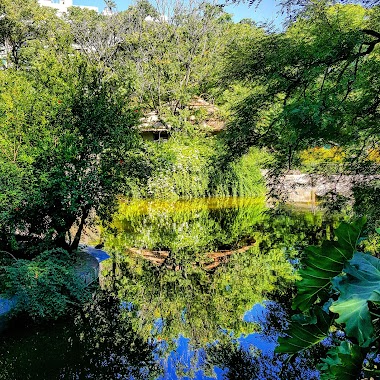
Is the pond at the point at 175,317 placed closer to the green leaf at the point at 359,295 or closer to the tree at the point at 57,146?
the tree at the point at 57,146

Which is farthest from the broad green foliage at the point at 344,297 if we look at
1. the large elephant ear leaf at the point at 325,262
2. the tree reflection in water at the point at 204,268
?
the tree reflection in water at the point at 204,268

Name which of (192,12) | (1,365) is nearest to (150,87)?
(192,12)

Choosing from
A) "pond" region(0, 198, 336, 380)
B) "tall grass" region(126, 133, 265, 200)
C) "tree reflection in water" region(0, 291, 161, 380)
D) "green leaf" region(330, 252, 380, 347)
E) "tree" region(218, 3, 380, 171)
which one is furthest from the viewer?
"tall grass" region(126, 133, 265, 200)

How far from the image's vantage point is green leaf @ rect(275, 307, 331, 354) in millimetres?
975

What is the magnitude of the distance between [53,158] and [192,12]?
1385cm

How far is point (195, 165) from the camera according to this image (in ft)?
43.5

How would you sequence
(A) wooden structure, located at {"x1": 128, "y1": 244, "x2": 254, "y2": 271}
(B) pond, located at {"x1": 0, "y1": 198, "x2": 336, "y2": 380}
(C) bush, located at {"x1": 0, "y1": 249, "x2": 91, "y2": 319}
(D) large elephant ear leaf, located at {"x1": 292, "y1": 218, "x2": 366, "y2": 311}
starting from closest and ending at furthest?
A: (D) large elephant ear leaf, located at {"x1": 292, "y1": 218, "x2": 366, "y2": 311}
(B) pond, located at {"x1": 0, "y1": 198, "x2": 336, "y2": 380}
(C) bush, located at {"x1": 0, "y1": 249, "x2": 91, "y2": 319}
(A) wooden structure, located at {"x1": 128, "y1": 244, "x2": 254, "y2": 271}

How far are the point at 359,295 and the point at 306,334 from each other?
22cm

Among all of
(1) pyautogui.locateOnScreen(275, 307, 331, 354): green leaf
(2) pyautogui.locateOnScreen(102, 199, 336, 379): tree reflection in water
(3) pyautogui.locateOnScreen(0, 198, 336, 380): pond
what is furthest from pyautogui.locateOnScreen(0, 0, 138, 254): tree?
(1) pyautogui.locateOnScreen(275, 307, 331, 354): green leaf

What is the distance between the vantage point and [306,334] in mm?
997

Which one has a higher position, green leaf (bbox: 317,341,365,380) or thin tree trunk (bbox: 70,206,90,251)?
green leaf (bbox: 317,341,365,380)

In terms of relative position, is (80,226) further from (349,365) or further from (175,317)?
(349,365)

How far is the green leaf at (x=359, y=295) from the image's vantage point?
817mm

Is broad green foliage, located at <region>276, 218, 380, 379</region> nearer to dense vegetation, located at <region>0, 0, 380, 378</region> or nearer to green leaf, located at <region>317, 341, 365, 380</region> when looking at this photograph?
green leaf, located at <region>317, 341, 365, 380</region>
